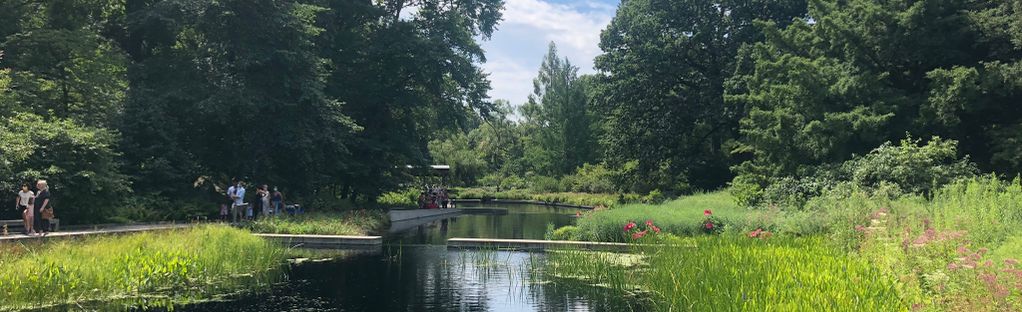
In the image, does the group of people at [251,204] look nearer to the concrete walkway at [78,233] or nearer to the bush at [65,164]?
the concrete walkway at [78,233]

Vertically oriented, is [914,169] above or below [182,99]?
below

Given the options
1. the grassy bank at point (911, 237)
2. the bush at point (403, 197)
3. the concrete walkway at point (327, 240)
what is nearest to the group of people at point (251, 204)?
the concrete walkway at point (327, 240)

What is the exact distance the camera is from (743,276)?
9.55m

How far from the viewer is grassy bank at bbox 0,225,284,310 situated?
37.9 feet

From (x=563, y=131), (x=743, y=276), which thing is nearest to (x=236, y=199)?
(x=743, y=276)

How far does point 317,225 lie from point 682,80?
97.7 ft

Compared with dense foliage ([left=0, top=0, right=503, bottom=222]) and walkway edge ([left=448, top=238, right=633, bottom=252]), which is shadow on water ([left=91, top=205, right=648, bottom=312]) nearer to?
walkway edge ([left=448, top=238, right=633, bottom=252])

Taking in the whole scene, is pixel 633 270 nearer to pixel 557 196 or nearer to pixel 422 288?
pixel 422 288

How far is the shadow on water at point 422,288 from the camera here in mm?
12359

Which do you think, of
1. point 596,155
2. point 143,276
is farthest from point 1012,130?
point 596,155

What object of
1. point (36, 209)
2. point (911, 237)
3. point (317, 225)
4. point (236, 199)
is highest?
point (236, 199)

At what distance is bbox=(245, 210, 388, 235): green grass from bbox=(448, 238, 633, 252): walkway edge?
5296mm

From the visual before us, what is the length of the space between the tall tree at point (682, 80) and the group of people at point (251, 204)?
25386 mm

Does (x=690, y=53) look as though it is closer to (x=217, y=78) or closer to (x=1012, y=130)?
(x=1012, y=130)
